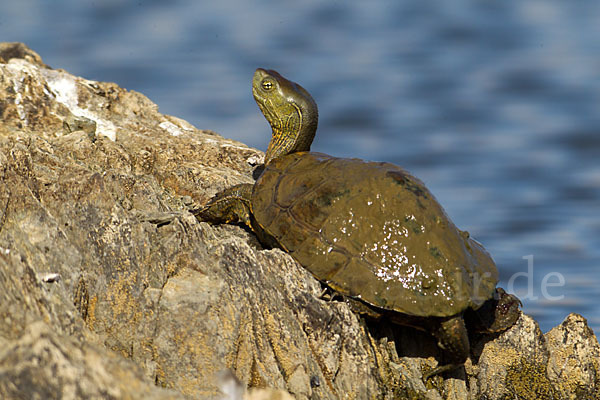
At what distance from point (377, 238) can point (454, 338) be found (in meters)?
0.81

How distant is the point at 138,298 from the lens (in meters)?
4.21

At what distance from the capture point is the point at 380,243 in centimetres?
475

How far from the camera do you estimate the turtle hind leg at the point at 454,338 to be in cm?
451

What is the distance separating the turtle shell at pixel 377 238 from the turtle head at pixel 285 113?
0.87 meters

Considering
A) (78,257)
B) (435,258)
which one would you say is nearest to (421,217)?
(435,258)

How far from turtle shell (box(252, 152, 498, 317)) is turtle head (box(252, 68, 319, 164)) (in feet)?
2.85

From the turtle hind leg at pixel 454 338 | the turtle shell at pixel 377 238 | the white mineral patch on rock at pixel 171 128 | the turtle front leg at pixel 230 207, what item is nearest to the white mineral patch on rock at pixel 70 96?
the white mineral patch on rock at pixel 171 128

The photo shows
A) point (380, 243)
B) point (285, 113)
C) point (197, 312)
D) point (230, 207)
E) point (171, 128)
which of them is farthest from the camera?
point (171, 128)

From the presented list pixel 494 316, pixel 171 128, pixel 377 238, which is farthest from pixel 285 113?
pixel 494 316

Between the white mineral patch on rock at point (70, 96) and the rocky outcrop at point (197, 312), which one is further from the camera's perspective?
the white mineral patch on rock at point (70, 96)

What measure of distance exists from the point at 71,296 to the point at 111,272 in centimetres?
32

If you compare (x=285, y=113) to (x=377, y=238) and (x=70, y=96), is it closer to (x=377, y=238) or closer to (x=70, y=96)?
(x=377, y=238)

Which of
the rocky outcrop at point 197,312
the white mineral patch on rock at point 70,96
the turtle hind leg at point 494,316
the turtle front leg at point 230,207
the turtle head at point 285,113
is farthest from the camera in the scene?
the white mineral patch on rock at point 70,96

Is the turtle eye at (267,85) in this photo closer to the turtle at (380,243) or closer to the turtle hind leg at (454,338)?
the turtle at (380,243)
